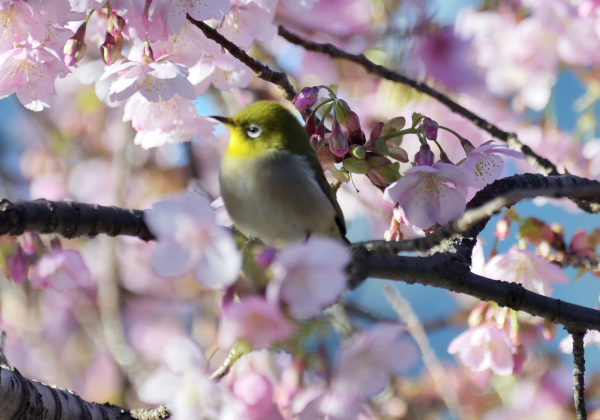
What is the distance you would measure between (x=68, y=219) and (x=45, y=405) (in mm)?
366

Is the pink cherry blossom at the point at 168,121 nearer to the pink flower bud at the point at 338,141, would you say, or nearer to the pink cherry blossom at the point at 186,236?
the pink flower bud at the point at 338,141

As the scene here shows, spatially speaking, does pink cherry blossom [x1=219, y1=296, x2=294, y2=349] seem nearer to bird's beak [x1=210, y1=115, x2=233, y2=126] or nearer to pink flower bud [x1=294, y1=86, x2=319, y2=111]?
pink flower bud [x1=294, y1=86, x2=319, y2=111]

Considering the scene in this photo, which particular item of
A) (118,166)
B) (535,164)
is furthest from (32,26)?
(118,166)

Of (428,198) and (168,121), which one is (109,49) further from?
(428,198)

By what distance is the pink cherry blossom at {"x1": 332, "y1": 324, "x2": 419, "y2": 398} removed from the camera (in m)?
Result: 1.00

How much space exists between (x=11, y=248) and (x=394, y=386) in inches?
75.1

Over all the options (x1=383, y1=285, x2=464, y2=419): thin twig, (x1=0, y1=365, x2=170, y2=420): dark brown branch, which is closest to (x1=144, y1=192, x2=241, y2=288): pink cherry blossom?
(x1=0, y1=365, x2=170, y2=420): dark brown branch

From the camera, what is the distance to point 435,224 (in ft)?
4.76

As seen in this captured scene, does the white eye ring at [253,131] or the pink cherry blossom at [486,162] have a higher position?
the pink cherry blossom at [486,162]

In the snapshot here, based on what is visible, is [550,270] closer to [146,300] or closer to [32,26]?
[32,26]

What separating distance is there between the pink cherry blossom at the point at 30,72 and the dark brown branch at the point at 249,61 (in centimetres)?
31

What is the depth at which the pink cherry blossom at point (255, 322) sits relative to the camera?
2.82 feet

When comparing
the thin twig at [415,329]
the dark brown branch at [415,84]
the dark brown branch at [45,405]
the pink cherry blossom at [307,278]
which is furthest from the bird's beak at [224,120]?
the thin twig at [415,329]

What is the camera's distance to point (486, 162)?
59.4 inches
